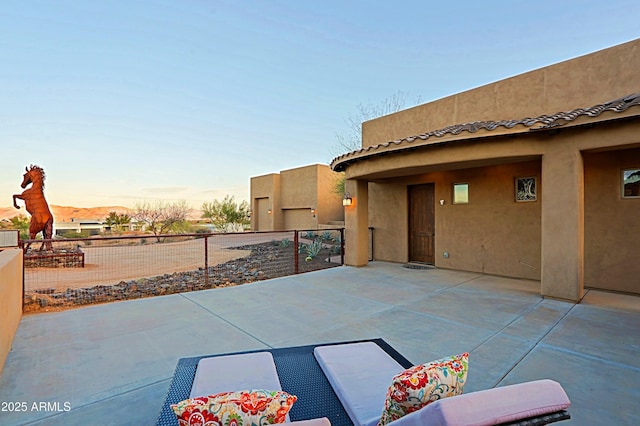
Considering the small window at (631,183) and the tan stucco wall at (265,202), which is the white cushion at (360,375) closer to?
the small window at (631,183)

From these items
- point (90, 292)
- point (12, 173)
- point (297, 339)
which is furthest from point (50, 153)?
point (297, 339)

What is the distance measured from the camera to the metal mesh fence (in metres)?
6.36

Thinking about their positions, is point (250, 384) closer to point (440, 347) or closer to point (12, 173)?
point (440, 347)

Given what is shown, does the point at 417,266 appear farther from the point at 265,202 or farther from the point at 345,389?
the point at 265,202

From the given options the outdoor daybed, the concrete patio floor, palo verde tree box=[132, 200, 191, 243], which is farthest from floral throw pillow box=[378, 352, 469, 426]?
palo verde tree box=[132, 200, 191, 243]

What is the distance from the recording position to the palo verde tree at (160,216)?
2217cm

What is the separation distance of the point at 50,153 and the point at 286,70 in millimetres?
11454

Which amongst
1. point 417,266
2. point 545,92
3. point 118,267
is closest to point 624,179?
point 545,92

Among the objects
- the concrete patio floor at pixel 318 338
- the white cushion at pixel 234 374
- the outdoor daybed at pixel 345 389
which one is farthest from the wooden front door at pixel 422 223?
the white cushion at pixel 234 374

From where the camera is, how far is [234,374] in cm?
221

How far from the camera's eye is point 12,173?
13.3 metres

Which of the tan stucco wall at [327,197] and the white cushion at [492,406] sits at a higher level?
the tan stucco wall at [327,197]

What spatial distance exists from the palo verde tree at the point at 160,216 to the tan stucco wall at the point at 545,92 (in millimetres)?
19348

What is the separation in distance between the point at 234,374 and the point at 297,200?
62.2 ft
